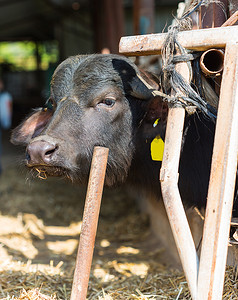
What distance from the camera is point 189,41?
2088mm

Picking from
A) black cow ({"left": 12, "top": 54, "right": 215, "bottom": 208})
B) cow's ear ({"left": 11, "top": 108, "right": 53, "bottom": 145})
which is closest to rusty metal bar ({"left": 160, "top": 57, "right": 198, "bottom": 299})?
black cow ({"left": 12, "top": 54, "right": 215, "bottom": 208})

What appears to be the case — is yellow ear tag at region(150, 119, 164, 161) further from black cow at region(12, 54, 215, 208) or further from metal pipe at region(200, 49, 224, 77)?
metal pipe at region(200, 49, 224, 77)

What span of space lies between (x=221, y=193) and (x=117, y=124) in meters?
1.16

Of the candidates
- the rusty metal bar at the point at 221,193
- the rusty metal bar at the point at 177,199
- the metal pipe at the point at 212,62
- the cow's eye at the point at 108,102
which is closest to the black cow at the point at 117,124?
the cow's eye at the point at 108,102

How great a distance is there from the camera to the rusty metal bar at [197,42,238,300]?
1855mm

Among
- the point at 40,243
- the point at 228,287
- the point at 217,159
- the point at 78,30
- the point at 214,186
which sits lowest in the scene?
the point at 40,243

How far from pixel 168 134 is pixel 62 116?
88cm

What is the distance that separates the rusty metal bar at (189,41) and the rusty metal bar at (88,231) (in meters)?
0.58

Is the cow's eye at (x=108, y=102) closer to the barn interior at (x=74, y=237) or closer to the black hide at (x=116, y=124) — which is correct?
the black hide at (x=116, y=124)

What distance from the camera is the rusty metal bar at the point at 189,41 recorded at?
2.01 metres

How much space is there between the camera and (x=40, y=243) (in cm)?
458

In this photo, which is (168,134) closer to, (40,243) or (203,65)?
(203,65)

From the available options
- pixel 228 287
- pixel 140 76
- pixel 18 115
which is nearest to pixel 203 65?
pixel 140 76

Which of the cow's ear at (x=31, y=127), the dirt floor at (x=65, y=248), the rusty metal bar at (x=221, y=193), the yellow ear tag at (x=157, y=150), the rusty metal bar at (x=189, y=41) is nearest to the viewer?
the rusty metal bar at (x=221, y=193)
